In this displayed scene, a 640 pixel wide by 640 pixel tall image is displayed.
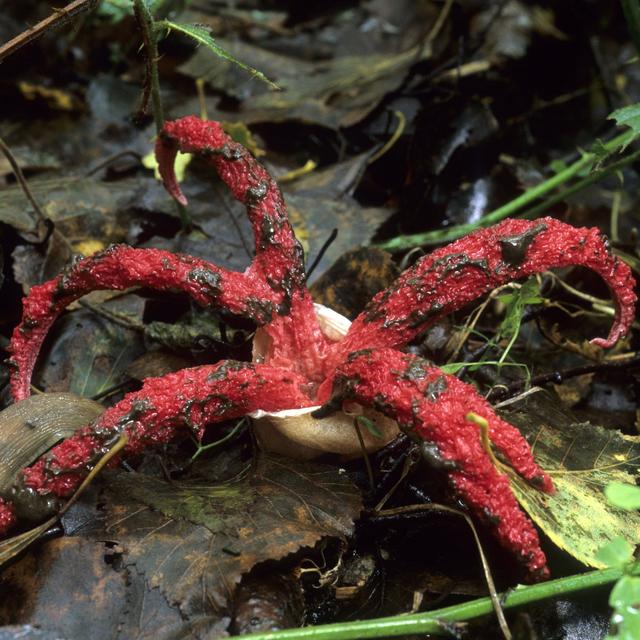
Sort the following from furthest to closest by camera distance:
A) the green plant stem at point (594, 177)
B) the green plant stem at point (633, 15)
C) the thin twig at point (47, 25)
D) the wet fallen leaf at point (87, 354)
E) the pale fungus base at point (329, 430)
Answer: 1. the green plant stem at point (633, 15)
2. the green plant stem at point (594, 177)
3. the wet fallen leaf at point (87, 354)
4. the thin twig at point (47, 25)
5. the pale fungus base at point (329, 430)

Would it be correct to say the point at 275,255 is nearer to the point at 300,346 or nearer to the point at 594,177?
the point at 300,346

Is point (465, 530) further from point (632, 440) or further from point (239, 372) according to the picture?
point (239, 372)

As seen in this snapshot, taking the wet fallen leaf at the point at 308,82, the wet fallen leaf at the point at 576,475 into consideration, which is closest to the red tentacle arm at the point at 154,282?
the wet fallen leaf at the point at 576,475

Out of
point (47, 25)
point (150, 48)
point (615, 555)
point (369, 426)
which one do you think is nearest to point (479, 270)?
point (369, 426)

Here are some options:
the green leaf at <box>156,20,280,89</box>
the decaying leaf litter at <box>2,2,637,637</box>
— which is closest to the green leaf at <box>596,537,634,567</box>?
the decaying leaf litter at <box>2,2,637,637</box>

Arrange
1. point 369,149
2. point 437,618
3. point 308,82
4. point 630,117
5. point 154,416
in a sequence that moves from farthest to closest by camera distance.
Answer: point 308,82 < point 369,149 < point 630,117 < point 154,416 < point 437,618

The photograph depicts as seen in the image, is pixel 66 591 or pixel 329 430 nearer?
pixel 66 591

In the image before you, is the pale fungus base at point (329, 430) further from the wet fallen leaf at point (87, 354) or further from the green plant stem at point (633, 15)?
the green plant stem at point (633, 15)
